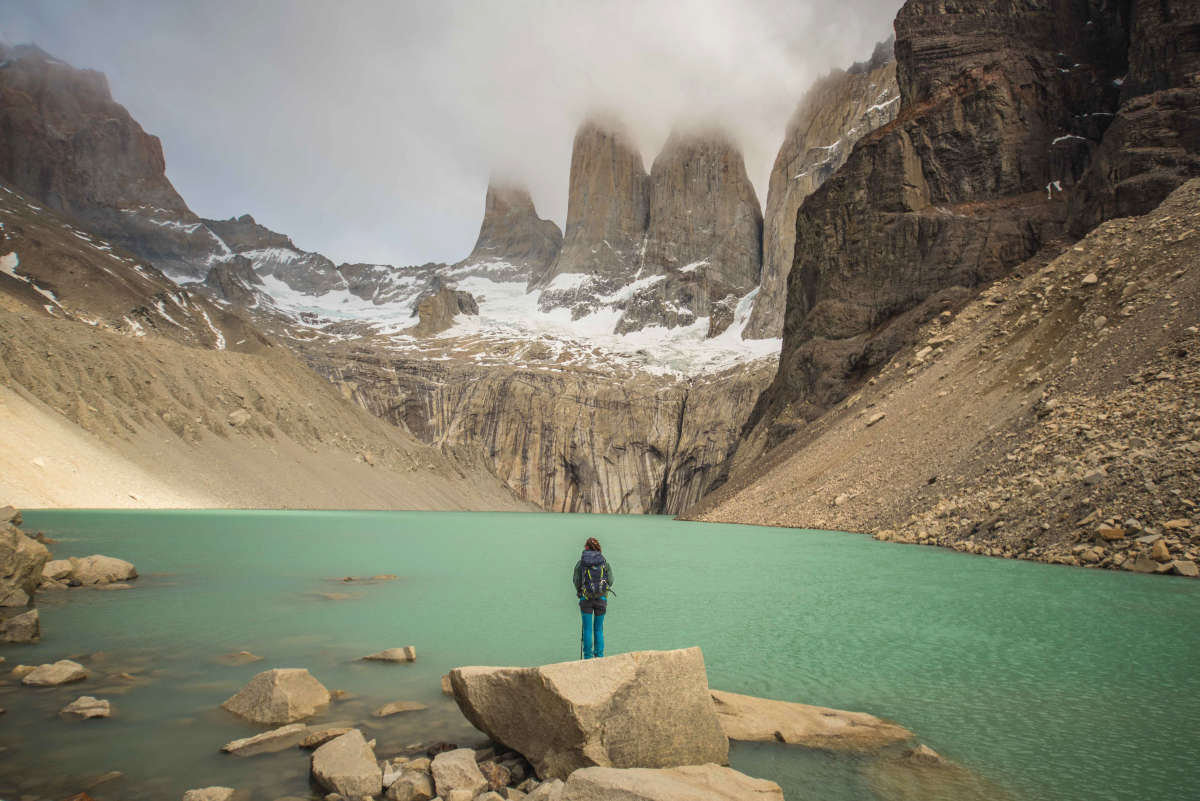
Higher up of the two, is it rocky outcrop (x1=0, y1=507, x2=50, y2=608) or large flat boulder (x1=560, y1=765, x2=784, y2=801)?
rocky outcrop (x1=0, y1=507, x2=50, y2=608)

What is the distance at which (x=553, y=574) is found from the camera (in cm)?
1892

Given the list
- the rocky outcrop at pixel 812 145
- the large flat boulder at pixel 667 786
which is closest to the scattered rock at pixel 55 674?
the large flat boulder at pixel 667 786

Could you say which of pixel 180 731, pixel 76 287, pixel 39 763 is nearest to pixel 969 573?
pixel 180 731

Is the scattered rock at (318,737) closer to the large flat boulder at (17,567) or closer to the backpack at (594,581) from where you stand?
the backpack at (594,581)

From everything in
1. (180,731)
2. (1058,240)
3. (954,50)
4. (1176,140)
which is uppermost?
(954,50)

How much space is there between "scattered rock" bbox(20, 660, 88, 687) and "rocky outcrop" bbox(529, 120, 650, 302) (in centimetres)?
14165

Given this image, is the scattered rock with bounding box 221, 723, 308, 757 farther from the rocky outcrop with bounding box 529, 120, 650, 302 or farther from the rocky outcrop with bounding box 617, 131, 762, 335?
the rocky outcrop with bounding box 529, 120, 650, 302

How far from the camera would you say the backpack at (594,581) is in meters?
8.30

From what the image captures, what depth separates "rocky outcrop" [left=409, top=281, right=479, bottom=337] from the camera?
130 metres

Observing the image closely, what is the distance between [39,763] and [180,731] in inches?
43.1

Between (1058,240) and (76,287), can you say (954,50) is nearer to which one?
(1058,240)

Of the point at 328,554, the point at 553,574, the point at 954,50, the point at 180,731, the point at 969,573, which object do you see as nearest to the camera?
the point at 180,731

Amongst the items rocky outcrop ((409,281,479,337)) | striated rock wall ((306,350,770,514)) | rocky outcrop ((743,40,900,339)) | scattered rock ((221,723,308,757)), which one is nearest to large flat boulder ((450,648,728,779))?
scattered rock ((221,723,308,757))

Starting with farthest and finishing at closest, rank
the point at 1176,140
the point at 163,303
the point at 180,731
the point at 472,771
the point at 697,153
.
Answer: the point at 697,153, the point at 163,303, the point at 1176,140, the point at 180,731, the point at 472,771
